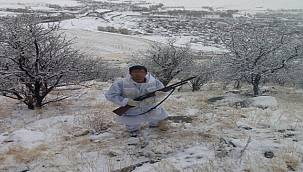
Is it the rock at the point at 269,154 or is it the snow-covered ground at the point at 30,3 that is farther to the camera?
the snow-covered ground at the point at 30,3

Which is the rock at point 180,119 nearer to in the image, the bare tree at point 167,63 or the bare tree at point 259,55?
the bare tree at point 259,55

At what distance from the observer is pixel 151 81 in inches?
281

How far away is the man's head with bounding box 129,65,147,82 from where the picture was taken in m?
6.94

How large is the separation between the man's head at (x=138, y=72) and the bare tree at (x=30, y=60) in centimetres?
370

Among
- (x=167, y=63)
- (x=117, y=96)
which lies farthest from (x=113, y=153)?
(x=167, y=63)

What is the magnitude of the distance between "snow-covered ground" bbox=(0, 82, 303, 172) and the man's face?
930 mm

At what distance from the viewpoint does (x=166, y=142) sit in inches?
268

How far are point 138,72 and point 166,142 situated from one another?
3.88 ft

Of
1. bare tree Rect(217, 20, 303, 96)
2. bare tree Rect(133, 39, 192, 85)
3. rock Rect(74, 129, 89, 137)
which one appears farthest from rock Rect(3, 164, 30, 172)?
bare tree Rect(133, 39, 192, 85)

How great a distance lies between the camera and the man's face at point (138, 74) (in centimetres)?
697

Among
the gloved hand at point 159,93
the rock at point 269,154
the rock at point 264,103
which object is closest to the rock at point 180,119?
the gloved hand at point 159,93

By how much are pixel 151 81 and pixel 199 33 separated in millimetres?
40558

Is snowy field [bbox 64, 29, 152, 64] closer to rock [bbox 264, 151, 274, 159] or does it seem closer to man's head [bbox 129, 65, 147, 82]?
man's head [bbox 129, 65, 147, 82]

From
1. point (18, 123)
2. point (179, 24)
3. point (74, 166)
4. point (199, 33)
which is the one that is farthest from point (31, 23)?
point (179, 24)
